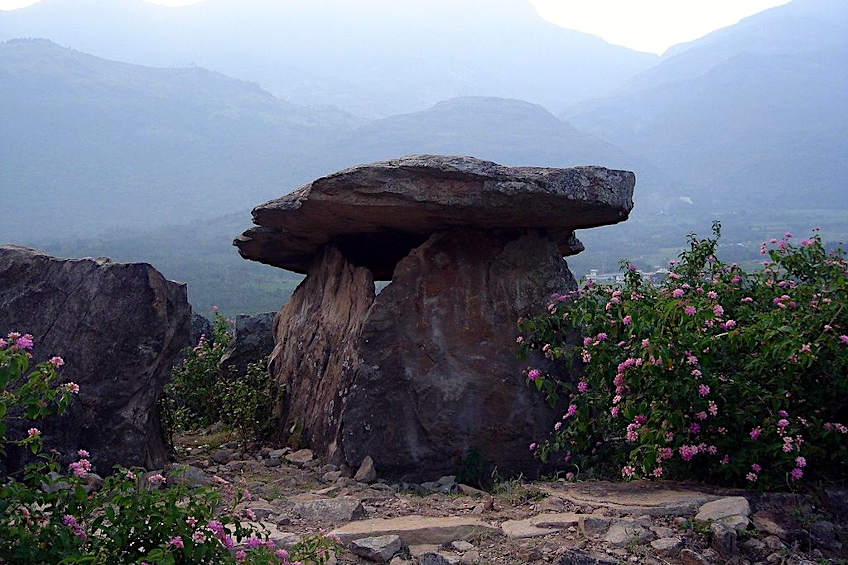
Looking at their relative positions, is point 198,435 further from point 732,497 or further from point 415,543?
point 732,497

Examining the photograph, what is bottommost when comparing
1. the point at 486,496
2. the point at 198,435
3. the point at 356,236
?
the point at 198,435

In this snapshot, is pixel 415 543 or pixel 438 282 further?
pixel 438 282

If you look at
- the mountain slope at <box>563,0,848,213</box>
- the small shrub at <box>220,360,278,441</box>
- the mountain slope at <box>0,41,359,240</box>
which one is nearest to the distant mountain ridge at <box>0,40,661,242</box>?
the mountain slope at <box>0,41,359,240</box>

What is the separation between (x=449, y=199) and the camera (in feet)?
25.5

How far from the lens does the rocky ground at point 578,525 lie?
480 cm

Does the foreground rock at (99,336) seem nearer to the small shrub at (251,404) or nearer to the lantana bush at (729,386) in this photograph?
the small shrub at (251,404)

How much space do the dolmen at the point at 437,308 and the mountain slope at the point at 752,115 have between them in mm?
70258

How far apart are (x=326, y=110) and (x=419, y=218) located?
140511mm

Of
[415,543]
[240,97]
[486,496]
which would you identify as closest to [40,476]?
[415,543]

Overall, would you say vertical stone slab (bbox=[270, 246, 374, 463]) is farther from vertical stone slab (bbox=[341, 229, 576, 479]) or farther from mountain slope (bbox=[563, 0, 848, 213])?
mountain slope (bbox=[563, 0, 848, 213])

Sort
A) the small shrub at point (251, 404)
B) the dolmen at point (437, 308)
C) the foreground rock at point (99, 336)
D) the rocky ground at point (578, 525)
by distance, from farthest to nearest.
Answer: the small shrub at point (251, 404)
the dolmen at point (437, 308)
the foreground rock at point (99, 336)
the rocky ground at point (578, 525)

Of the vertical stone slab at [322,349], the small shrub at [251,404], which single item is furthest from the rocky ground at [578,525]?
the small shrub at [251,404]

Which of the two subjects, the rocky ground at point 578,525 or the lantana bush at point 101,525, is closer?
the lantana bush at point 101,525

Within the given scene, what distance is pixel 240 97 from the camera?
140875 millimetres
